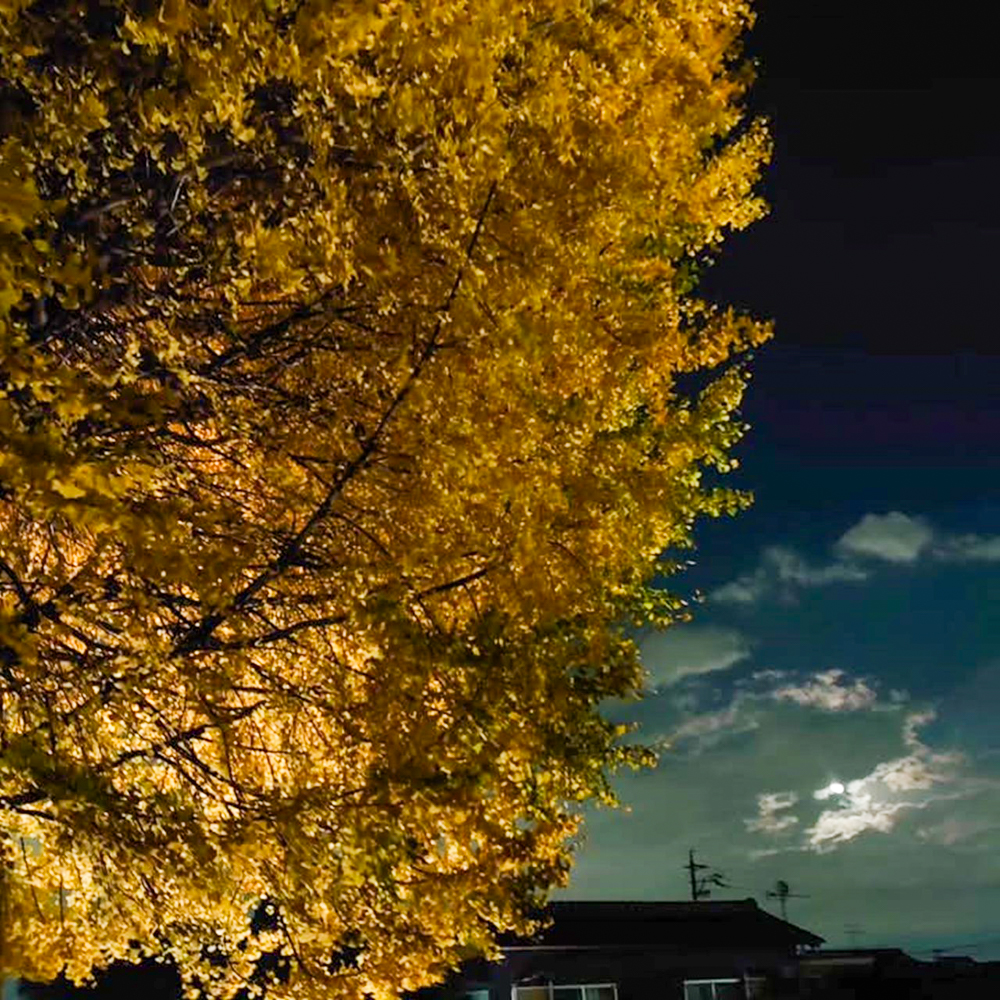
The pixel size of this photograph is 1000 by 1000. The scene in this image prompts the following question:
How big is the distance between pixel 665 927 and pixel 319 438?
21907 millimetres

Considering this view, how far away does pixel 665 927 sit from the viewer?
26938 mm

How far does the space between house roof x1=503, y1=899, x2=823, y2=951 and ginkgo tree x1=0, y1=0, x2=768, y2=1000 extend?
54.4 ft

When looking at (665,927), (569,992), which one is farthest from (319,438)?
(665,927)

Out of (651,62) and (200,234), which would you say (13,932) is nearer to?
(200,234)

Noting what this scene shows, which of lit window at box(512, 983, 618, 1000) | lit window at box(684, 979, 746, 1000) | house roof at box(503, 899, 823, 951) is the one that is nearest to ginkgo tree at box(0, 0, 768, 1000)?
lit window at box(512, 983, 618, 1000)

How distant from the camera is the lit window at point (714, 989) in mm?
25844

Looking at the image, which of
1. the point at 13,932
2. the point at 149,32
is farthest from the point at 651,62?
the point at 13,932

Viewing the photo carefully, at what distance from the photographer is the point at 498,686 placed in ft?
23.4

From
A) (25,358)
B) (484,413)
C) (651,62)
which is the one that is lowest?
(25,358)

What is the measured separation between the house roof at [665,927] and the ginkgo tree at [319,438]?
16.6 m

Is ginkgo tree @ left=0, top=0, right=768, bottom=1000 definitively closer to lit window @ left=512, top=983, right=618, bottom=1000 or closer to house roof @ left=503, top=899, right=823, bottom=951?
lit window @ left=512, top=983, right=618, bottom=1000

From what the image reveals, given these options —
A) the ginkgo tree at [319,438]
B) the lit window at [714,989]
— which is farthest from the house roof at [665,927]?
the ginkgo tree at [319,438]

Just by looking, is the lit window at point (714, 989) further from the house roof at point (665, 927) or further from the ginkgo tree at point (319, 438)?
the ginkgo tree at point (319, 438)

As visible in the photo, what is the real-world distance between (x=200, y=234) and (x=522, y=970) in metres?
19.9
